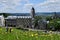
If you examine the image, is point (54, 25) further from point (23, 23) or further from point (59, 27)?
point (23, 23)

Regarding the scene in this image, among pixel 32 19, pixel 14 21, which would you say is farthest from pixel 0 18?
pixel 32 19

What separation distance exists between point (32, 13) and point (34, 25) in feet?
73.3

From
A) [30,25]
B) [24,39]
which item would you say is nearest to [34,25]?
[30,25]

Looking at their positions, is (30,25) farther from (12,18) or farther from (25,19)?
(12,18)

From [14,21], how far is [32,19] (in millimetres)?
15897

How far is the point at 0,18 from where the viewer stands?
474 feet

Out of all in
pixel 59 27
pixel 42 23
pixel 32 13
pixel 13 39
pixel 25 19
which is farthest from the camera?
pixel 32 13

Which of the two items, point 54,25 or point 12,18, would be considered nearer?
point 54,25

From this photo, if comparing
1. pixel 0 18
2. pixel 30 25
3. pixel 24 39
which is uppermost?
pixel 24 39

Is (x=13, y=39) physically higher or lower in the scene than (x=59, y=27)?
higher

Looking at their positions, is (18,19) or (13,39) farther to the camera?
(18,19)

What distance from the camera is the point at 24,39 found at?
7344mm

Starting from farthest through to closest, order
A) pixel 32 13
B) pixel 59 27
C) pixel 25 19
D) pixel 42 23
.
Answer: pixel 32 13 → pixel 25 19 → pixel 42 23 → pixel 59 27

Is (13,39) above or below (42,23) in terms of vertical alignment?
above
